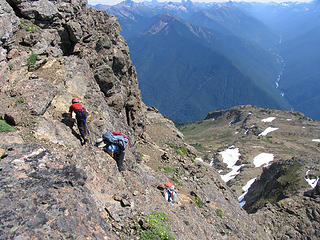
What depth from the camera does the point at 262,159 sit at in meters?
70.8

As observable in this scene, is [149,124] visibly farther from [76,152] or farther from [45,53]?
[76,152]

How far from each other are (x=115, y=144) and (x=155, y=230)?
181 inches

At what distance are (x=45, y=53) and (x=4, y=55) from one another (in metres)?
2.55

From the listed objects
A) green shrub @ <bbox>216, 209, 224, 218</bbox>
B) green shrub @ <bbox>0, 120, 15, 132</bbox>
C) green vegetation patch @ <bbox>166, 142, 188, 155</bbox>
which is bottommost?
green vegetation patch @ <bbox>166, 142, 188, 155</bbox>

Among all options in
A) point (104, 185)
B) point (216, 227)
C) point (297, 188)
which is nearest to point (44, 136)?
point (104, 185)

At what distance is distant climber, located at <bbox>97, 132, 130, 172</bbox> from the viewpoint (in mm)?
12109

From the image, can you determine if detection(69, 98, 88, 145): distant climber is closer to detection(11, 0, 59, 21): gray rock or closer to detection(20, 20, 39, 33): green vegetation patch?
detection(20, 20, 39, 33): green vegetation patch

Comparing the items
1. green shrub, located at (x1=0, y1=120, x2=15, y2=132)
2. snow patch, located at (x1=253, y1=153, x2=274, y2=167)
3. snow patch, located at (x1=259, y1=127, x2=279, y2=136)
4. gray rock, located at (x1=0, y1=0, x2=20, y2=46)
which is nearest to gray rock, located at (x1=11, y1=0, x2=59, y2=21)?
gray rock, located at (x1=0, y1=0, x2=20, y2=46)

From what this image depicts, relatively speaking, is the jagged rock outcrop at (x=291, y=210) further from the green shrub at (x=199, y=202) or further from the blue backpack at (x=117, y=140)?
the blue backpack at (x=117, y=140)

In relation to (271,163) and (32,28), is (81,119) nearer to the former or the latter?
(32,28)

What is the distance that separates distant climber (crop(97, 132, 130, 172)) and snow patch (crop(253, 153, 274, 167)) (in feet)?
205

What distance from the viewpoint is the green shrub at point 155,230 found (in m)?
9.65

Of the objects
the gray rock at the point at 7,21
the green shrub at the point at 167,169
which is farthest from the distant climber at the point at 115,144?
the gray rock at the point at 7,21

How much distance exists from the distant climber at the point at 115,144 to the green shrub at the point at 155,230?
10.8 ft
